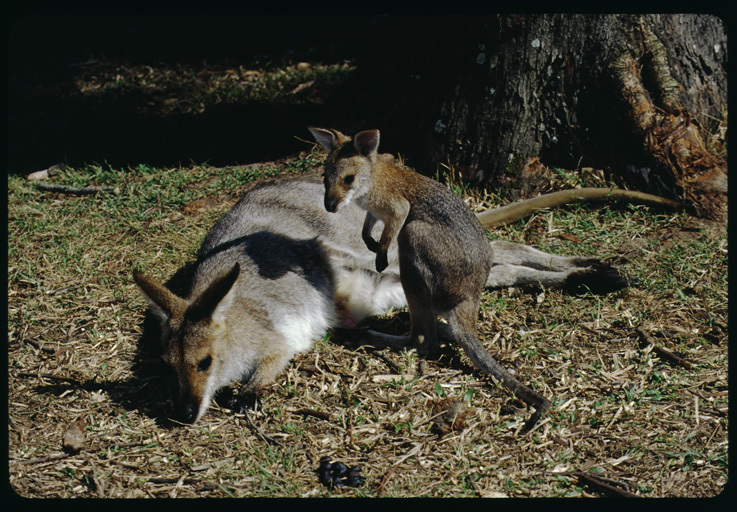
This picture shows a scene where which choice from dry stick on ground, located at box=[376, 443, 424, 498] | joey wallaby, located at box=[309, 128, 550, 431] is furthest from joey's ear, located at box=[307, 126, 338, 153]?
dry stick on ground, located at box=[376, 443, 424, 498]

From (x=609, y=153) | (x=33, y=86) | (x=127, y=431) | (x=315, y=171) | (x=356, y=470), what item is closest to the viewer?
(x=356, y=470)

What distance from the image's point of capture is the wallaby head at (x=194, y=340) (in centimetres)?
382

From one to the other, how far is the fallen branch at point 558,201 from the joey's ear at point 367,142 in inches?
53.4

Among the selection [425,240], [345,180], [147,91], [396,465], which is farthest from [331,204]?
[147,91]

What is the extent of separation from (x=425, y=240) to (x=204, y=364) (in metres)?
1.54

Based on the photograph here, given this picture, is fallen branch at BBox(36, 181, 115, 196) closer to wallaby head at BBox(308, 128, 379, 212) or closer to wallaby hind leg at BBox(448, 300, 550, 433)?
wallaby head at BBox(308, 128, 379, 212)

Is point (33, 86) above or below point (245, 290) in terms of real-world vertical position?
above

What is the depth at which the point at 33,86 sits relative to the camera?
8.81 metres

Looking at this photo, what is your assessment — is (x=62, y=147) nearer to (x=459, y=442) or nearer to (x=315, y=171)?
(x=315, y=171)

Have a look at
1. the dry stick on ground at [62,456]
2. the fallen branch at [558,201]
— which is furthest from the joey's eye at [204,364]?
the fallen branch at [558,201]

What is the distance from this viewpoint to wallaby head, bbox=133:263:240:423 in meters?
3.82

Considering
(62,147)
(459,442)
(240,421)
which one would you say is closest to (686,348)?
(459,442)

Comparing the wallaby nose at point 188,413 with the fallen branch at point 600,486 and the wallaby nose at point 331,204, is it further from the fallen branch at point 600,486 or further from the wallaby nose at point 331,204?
the fallen branch at point 600,486

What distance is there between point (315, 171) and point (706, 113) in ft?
11.4
